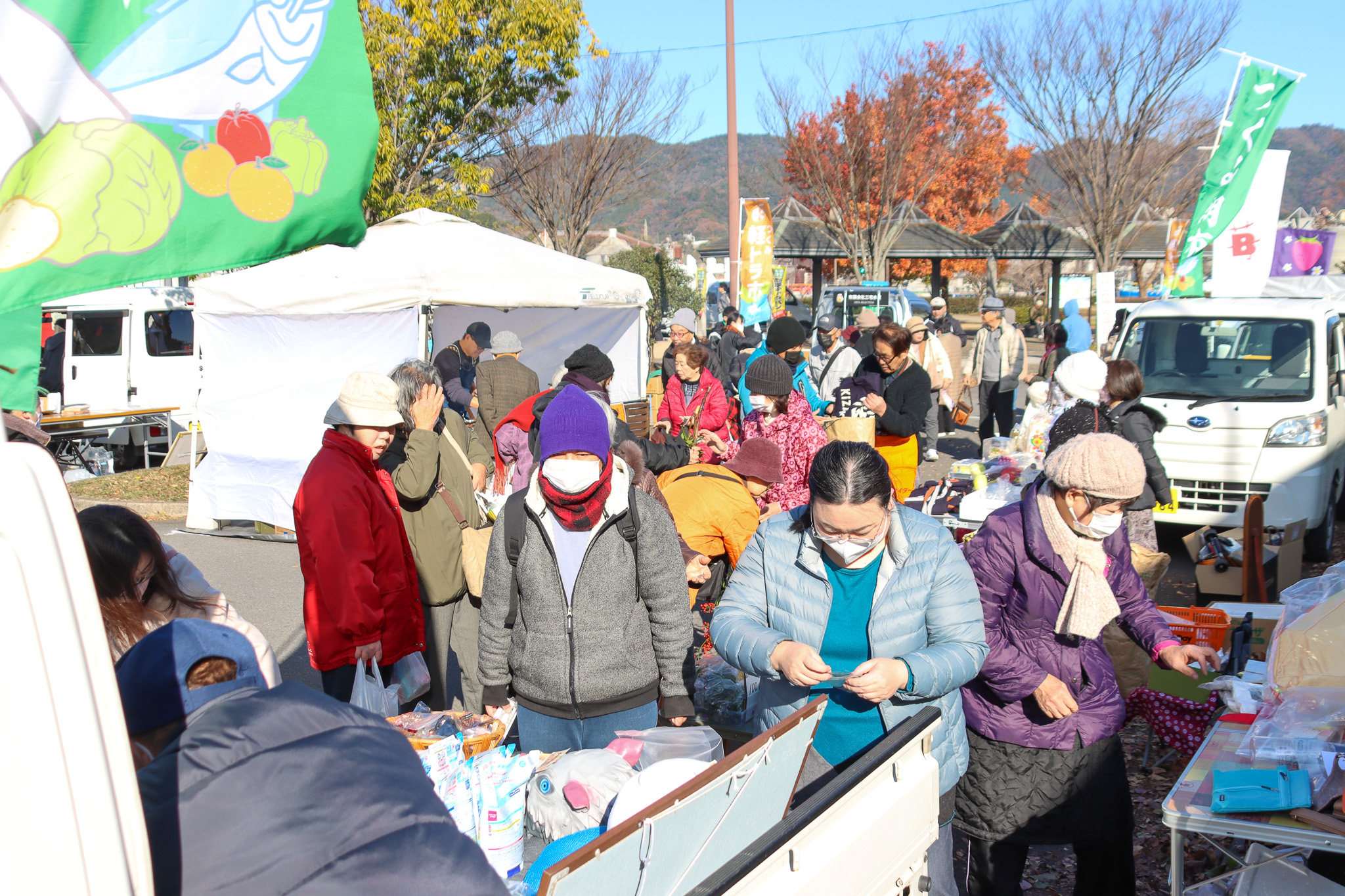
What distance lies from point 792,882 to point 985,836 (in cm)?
153

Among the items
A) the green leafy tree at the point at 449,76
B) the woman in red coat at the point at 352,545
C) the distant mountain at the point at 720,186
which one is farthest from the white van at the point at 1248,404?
the distant mountain at the point at 720,186

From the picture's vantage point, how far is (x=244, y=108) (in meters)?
1.70

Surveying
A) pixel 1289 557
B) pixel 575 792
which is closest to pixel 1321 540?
pixel 1289 557

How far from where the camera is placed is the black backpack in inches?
124

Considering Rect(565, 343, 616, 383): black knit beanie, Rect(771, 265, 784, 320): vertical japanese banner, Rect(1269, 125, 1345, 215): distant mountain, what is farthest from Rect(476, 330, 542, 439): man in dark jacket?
Rect(1269, 125, 1345, 215): distant mountain

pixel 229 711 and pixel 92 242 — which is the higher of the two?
pixel 92 242

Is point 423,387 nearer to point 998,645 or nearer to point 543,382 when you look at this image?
point 998,645

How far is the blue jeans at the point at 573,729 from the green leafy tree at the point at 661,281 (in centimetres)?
2808

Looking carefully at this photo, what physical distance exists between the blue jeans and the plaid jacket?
179 inches

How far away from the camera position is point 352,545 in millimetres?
3602

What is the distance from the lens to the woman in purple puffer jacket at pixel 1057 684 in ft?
9.80

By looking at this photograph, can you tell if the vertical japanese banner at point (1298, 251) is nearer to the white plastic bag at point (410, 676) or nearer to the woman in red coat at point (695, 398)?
the woman in red coat at point (695, 398)

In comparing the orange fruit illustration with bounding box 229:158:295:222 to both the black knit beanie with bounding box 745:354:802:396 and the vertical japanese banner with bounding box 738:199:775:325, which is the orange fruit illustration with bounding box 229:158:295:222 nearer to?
the black knit beanie with bounding box 745:354:802:396

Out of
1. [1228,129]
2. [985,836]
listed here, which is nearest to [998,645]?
[985,836]
